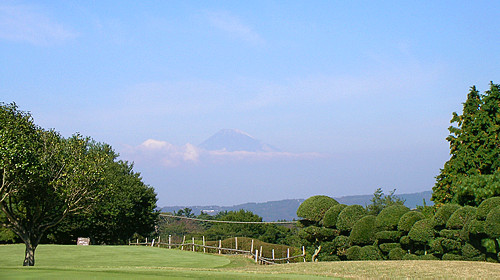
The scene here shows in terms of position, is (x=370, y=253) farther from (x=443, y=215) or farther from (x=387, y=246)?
(x=443, y=215)

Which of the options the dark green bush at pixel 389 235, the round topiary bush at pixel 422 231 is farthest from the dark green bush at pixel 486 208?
the dark green bush at pixel 389 235

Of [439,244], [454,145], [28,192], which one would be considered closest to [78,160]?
[28,192]

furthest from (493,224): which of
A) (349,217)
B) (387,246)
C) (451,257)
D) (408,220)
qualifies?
(349,217)

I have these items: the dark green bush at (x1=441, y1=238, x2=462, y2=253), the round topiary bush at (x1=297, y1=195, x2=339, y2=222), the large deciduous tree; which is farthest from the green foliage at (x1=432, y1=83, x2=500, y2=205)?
the large deciduous tree

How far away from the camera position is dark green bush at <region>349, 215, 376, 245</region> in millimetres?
26911

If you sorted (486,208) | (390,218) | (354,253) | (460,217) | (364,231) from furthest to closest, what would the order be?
1. (354,253)
2. (364,231)
3. (390,218)
4. (460,217)
5. (486,208)

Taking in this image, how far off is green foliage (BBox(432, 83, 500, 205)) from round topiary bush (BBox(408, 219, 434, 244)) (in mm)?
2699

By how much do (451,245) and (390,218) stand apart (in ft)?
14.6

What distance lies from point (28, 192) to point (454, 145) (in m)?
23.3

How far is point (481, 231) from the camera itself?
64.6 ft

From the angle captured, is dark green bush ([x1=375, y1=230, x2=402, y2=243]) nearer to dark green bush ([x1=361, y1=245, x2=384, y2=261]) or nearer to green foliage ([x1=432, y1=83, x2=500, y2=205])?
dark green bush ([x1=361, y1=245, x2=384, y2=261])

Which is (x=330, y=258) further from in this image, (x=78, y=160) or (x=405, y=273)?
(x=78, y=160)

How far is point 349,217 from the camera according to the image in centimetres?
2845

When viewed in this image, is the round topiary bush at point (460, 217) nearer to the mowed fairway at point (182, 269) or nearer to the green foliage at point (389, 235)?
the mowed fairway at point (182, 269)
